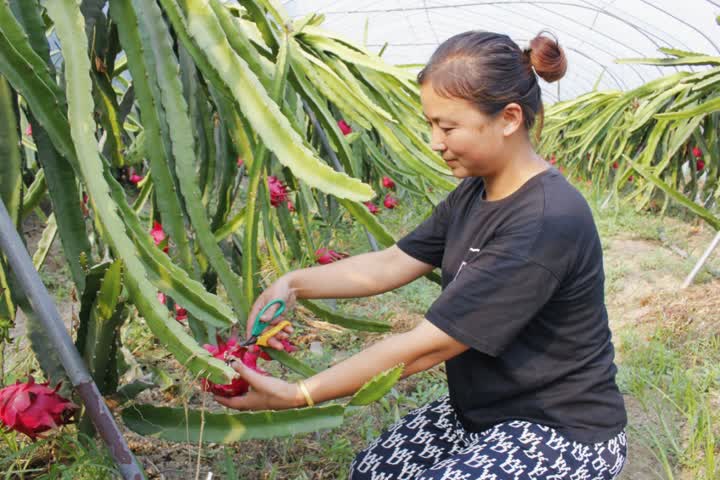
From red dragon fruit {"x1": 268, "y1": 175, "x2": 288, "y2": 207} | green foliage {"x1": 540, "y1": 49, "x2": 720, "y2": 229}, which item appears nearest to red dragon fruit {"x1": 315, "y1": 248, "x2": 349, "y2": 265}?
red dragon fruit {"x1": 268, "y1": 175, "x2": 288, "y2": 207}

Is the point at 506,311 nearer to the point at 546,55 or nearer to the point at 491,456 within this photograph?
the point at 491,456

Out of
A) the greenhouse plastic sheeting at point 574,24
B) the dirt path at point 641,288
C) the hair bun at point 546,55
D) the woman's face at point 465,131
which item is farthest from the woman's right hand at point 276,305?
the greenhouse plastic sheeting at point 574,24

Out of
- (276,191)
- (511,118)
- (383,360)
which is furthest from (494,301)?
(276,191)

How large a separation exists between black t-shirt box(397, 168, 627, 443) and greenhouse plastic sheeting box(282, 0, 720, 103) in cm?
562

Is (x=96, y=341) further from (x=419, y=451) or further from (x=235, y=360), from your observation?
(x=419, y=451)

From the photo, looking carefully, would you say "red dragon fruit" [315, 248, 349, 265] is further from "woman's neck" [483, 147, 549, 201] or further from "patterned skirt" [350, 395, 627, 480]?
"woman's neck" [483, 147, 549, 201]

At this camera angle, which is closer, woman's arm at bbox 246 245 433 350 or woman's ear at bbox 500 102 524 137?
woman's ear at bbox 500 102 524 137

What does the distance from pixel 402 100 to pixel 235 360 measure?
2.97 feet

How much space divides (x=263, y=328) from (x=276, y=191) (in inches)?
22.7

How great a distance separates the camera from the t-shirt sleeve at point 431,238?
1.31 metres

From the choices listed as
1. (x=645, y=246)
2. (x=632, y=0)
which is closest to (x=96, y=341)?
(x=645, y=246)

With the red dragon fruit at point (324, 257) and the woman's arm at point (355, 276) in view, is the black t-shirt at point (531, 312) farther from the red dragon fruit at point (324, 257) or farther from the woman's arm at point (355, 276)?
the red dragon fruit at point (324, 257)

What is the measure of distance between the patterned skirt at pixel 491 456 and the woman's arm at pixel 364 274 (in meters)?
0.30

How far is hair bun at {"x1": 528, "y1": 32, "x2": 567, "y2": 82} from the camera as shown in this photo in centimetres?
107
